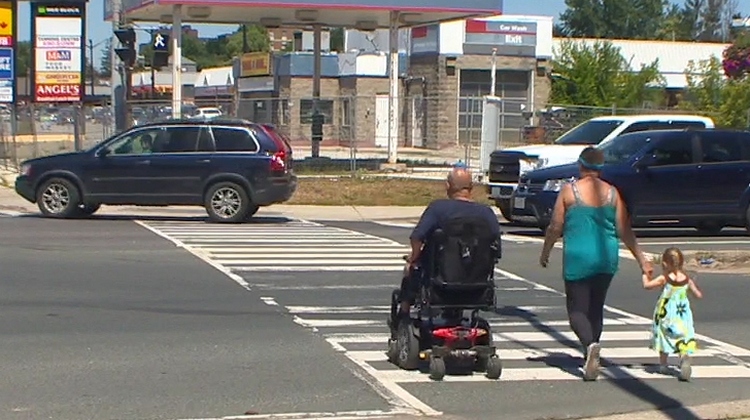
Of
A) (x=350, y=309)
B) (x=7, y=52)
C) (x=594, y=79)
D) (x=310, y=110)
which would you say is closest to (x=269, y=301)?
(x=350, y=309)

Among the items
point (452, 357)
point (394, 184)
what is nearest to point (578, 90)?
point (394, 184)

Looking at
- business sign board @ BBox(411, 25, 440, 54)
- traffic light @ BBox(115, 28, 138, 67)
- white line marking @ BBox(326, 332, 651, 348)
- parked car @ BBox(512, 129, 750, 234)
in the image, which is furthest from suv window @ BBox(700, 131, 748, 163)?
business sign board @ BBox(411, 25, 440, 54)

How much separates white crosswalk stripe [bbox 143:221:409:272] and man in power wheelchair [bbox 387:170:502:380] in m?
6.05

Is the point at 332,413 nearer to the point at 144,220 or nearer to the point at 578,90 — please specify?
the point at 144,220

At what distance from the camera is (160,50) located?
30484 millimetres

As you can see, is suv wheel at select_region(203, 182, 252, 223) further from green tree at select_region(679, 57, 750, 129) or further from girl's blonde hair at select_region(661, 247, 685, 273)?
green tree at select_region(679, 57, 750, 129)

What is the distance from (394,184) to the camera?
28.9m

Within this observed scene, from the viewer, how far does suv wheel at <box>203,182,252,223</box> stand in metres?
21.9

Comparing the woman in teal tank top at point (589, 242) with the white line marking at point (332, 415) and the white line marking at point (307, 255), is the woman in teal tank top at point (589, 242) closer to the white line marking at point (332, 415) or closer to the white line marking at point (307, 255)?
the white line marking at point (332, 415)

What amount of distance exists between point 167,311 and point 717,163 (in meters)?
11.5

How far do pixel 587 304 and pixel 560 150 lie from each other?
43.6 ft

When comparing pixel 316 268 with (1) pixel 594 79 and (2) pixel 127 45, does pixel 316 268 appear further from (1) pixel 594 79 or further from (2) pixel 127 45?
(1) pixel 594 79

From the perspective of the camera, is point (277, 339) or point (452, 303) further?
point (277, 339)

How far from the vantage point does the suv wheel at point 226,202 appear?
21875 millimetres
